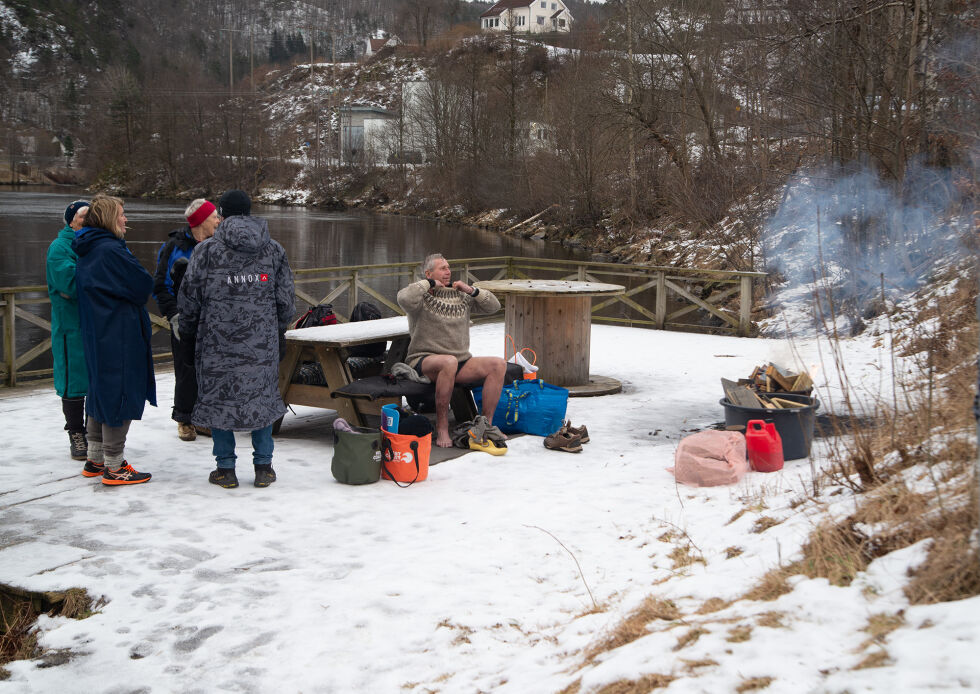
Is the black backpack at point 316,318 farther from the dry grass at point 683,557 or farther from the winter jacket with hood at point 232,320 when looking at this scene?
the dry grass at point 683,557

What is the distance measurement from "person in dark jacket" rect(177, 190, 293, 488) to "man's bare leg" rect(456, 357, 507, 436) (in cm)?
145

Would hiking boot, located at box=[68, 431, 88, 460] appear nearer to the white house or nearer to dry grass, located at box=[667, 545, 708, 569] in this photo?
dry grass, located at box=[667, 545, 708, 569]

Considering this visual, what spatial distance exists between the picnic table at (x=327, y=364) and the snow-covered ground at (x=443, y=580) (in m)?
0.36

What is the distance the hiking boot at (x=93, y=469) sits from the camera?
546 cm

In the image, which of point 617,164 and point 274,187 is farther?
point 274,187

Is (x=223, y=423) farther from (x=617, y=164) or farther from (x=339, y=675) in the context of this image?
(x=617, y=164)

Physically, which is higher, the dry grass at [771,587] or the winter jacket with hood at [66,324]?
the winter jacket with hood at [66,324]

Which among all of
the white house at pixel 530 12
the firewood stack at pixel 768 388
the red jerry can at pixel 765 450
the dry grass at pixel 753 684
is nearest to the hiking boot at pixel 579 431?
the firewood stack at pixel 768 388

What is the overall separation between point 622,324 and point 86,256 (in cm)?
912

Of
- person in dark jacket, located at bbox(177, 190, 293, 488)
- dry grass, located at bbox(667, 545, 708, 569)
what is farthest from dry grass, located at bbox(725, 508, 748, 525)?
person in dark jacket, located at bbox(177, 190, 293, 488)

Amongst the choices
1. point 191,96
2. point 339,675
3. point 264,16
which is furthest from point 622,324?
point 264,16

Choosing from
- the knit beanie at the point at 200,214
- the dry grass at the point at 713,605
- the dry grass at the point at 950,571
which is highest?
the knit beanie at the point at 200,214

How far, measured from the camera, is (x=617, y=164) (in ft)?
124

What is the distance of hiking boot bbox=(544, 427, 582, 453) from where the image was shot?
6.27m
